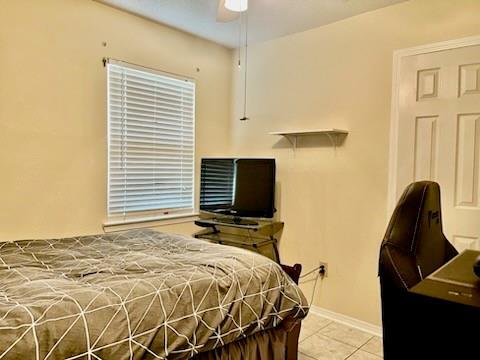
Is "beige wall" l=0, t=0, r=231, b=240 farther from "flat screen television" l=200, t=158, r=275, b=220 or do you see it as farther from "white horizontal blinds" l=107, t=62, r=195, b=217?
"flat screen television" l=200, t=158, r=275, b=220

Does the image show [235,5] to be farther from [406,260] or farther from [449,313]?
[449,313]

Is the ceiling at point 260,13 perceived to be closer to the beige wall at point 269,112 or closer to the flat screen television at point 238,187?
the beige wall at point 269,112

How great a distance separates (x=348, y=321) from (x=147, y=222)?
6.24 feet

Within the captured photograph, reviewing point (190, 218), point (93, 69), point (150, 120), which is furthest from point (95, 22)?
point (190, 218)

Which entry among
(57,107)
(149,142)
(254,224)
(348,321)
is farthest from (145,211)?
(348,321)

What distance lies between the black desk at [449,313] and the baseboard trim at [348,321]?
7.22 ft

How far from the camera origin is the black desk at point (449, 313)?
28.4 inches

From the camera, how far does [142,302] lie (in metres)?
1.51

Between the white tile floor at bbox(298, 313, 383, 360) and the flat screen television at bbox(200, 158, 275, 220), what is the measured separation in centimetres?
101

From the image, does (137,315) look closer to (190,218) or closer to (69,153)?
(69,153)

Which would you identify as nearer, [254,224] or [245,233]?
[254,224]

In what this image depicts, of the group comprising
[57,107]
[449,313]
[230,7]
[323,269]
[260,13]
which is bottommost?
[323,269]

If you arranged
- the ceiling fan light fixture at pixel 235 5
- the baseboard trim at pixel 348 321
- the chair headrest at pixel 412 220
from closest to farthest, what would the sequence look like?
1. the chair headrest at pixel 412 220
2. the ceiling fan light fixture at pixel 235 5
3. the baseboard trim at pixel 348 321

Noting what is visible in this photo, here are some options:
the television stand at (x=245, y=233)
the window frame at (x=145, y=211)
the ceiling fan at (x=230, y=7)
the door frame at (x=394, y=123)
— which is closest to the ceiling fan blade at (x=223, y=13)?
the ceiling fan at (x=230, y=7)
